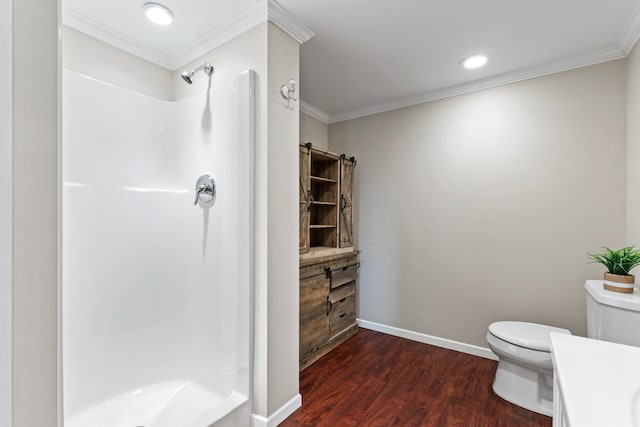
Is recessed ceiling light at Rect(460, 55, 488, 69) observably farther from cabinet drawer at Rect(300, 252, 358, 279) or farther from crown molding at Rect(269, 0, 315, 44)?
cabinet drawer at Rect(300, 252, 358, 279)

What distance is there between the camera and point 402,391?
1.92 metres

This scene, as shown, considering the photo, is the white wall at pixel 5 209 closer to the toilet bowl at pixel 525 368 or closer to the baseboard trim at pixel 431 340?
the toilet bowl at pixel 525 368

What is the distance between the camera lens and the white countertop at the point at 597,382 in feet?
1.96

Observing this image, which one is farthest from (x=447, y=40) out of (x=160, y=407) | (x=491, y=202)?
(x=160, y=407)

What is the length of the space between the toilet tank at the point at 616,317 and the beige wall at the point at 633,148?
501mm

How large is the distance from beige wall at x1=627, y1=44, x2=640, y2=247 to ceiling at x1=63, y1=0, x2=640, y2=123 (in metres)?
0.16

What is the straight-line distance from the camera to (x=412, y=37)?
5.97 feet

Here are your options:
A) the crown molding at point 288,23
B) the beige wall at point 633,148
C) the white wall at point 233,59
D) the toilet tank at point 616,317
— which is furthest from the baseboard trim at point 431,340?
the crown molding at point 288,23

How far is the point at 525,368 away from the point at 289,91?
2.22m

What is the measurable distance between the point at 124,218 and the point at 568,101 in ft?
10.2

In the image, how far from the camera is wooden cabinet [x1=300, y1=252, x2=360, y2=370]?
218 cm

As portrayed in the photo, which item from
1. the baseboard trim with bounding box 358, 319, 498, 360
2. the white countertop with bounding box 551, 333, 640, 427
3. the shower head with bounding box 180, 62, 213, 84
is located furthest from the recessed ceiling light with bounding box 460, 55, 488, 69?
the baseboard trim with bounding box 358, 319, 498, 360

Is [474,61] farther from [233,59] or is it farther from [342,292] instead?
[342,292]

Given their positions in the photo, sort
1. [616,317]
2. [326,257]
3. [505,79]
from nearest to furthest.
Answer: [616,317] < [505,79] < [326,257]
